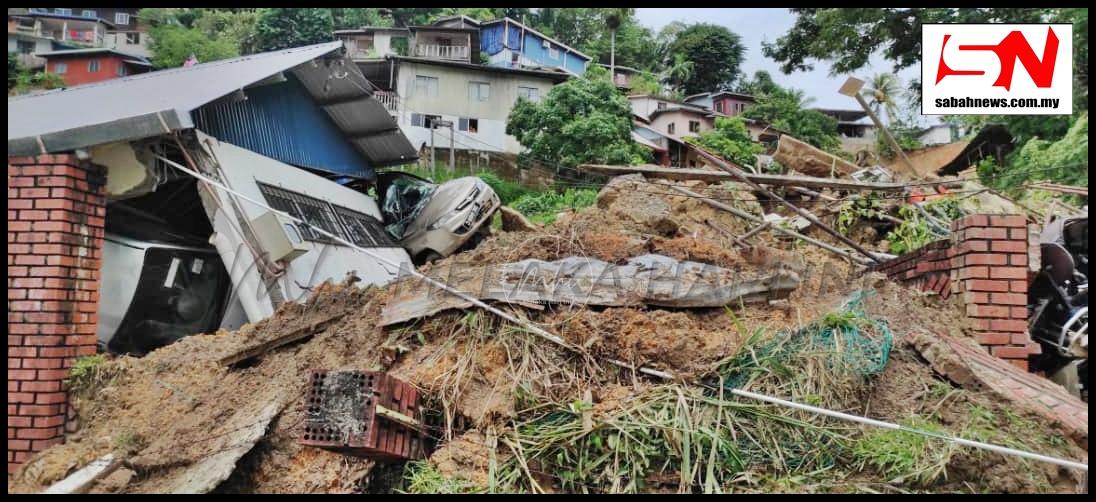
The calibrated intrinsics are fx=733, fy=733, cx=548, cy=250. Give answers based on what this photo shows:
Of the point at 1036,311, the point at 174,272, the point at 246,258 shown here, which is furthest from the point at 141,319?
the point at 1036,311

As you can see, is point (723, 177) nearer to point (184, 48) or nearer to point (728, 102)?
point (728, 102)

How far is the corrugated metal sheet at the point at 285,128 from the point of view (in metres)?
7.80

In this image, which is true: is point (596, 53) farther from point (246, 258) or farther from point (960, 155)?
point (246, 258)

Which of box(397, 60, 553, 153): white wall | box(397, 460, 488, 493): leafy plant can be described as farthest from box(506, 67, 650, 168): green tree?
box(397, 460, 488, 493): leafy plant

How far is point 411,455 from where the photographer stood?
12.6 ft

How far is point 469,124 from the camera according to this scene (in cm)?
A: 3150

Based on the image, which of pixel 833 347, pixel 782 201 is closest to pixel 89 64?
pixel 782 201

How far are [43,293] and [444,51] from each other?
111ft

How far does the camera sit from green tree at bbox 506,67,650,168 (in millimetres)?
23922

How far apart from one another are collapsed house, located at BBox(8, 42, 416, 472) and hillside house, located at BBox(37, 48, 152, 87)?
3570 cm

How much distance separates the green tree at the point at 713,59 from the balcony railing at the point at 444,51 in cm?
1798

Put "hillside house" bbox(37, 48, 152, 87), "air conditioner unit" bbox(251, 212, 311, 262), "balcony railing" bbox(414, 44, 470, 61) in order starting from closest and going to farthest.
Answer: "air conditioner unit" bbox(251, 212, 311, 262) < "balcony railing" bbox(414, 44, 470, 61) < "hillside house" bbox(37, 48, 152, 87)

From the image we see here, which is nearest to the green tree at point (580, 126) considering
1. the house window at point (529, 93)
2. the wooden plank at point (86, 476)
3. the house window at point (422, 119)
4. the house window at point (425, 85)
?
the house window at point (529, 93)

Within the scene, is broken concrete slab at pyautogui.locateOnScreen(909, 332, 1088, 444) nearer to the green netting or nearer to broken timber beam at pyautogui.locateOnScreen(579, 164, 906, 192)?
the green netting
